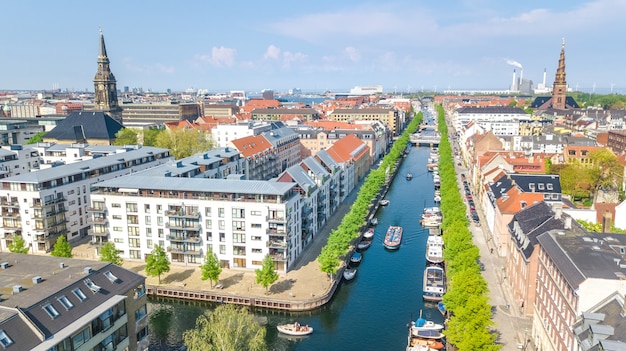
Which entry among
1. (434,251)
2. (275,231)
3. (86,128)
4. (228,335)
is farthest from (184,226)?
(86,128)

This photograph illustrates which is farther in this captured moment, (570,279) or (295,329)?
(295,329)

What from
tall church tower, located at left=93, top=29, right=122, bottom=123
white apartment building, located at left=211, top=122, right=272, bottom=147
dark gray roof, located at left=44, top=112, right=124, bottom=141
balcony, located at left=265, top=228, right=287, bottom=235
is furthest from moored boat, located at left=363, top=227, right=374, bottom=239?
tall church tower, located at left=93, top=29, right=122, bottom=123

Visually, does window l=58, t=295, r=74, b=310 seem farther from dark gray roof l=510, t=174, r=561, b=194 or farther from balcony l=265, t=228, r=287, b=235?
dark gray roof l=510, t=174, r=561, b=194

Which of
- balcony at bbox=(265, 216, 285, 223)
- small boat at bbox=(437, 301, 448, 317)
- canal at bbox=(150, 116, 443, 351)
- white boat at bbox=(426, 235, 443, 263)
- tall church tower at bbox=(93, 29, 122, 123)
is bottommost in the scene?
canal at bbox=(150, 116, 443, 351)

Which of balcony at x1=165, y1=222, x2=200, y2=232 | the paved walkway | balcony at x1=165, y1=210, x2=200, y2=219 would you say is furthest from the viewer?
balcony at x1=165, y1=222, x2=200, y2=232

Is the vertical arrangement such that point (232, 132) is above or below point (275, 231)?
above

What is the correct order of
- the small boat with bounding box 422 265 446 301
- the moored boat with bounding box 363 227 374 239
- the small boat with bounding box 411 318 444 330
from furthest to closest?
the moored boat with bounding box 363 227 374 239, the small boat with bounding box 422 265 446 301, the small boat with bounding box 411 318 444 330

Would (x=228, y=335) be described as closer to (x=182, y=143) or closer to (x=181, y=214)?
(x=181, y=214)
